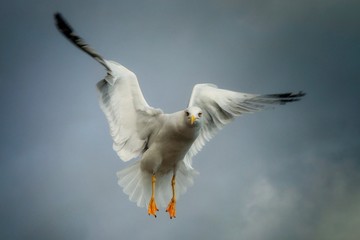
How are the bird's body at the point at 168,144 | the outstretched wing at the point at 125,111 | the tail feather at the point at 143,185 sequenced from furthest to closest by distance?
the tail feather at the point at 143,185 → the outstretched wing at the point at 125,111 → the bird's body at the point at 168,144

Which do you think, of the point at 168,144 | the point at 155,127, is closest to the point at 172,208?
the point at 168,144

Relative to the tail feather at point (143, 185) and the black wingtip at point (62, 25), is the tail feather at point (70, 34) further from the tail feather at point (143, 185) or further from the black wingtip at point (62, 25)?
the tail feather at point (143, 185)

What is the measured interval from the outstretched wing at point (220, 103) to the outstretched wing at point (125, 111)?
76 cm

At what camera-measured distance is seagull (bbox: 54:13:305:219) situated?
8.55 meters

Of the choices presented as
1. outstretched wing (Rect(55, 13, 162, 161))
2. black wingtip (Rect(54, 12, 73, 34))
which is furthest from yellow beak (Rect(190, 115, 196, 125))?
black wingtip (Rect(54, 12, 73, 34))

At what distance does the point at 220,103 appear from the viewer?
366 inches

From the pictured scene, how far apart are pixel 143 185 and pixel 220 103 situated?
1679 millimetres

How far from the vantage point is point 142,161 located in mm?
8984

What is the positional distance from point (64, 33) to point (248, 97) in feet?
9.60

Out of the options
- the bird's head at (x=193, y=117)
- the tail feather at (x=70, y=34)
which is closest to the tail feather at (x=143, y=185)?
the bird's head at (x=193, y=117)

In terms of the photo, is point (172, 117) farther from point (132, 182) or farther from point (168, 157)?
point (132, 182)

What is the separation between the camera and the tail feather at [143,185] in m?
9.17

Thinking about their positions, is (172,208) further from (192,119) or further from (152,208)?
(192,119)

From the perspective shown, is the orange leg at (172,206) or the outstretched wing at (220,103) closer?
the orange leg at (172,206)
